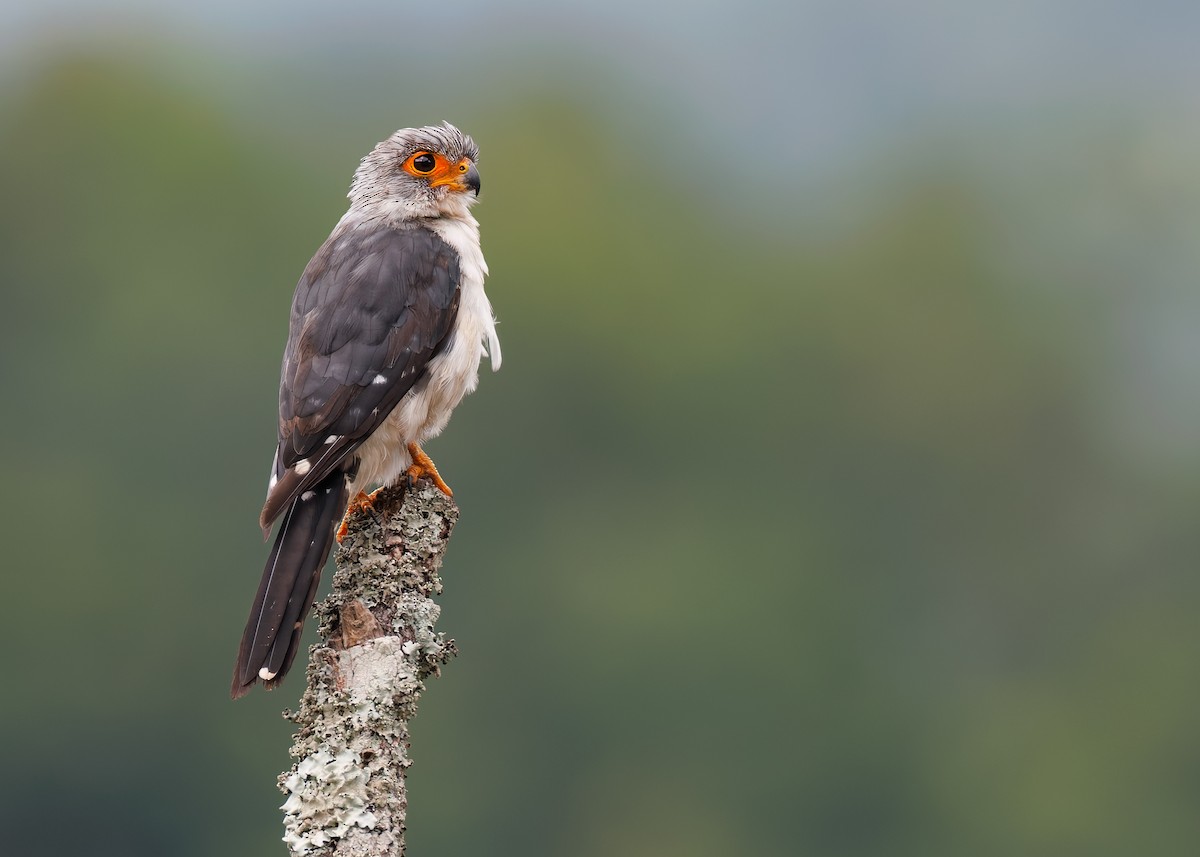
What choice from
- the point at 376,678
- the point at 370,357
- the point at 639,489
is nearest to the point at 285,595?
the point at 376,678

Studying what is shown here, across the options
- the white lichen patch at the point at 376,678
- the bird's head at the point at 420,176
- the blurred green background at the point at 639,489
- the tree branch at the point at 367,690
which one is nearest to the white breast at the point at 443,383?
the bird's head at the point at 420,176

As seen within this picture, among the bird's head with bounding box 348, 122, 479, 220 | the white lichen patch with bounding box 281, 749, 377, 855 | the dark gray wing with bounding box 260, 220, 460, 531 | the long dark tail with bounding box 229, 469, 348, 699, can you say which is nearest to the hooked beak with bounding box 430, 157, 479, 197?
the bird's head with bounding box 348, 122, 479, 220

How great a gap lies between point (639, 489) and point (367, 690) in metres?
33.0

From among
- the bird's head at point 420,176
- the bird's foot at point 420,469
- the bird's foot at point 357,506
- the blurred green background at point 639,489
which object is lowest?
the blurred green background at point 639,489

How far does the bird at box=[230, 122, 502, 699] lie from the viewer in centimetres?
445

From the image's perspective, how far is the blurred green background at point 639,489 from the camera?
27.6 meters

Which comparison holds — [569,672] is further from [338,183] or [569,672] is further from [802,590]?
[338,183]

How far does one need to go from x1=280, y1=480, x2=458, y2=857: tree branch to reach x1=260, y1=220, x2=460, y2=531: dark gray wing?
374 mm

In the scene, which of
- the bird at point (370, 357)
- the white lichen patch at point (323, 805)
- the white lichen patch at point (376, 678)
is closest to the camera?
the white lichen patch at point (323, 805)

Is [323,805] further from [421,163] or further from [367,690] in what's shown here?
[421,163]

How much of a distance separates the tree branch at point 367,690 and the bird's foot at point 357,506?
0.33 m

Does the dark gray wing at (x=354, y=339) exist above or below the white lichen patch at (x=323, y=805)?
above

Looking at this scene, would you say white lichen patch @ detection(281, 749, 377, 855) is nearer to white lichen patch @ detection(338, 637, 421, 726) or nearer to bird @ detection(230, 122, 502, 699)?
white lichen patch @ detection(338, 637, 421, 726)

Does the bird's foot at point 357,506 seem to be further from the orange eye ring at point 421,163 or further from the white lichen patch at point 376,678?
the orange eye ring at point 421,163
